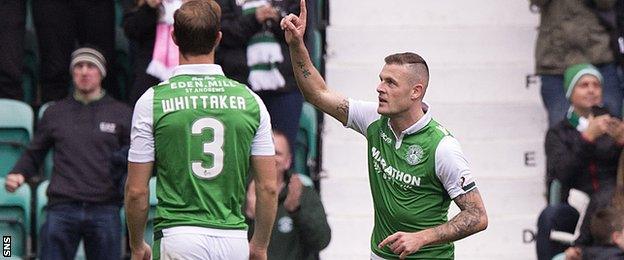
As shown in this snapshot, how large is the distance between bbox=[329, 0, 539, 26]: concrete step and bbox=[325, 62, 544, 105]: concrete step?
1.74 feet

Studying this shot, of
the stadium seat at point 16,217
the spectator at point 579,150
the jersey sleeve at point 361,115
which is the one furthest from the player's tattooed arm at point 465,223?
the stadium seat at point 16,217

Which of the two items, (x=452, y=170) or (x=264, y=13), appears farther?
(x=264, y=13)

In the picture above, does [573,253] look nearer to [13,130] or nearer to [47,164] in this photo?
[47,164]

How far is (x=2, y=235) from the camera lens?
1112 centimetres

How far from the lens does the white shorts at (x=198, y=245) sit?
7242 mm

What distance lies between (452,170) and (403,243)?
48 centimetres

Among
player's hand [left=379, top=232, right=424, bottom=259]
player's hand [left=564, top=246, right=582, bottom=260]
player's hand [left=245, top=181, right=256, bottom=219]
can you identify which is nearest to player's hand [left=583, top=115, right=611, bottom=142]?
player's hand [left=564, top=246, right=582, bottom=260]

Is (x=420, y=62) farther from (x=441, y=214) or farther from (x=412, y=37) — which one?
(x=412, y=37)

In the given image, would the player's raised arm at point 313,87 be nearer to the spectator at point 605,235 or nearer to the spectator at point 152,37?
the spectator at point 605,235

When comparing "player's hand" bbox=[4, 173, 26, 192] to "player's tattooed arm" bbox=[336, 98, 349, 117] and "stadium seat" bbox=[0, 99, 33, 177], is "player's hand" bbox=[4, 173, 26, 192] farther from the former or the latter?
"player's tattooed arm" bbox=[336, 98, 349, 117]

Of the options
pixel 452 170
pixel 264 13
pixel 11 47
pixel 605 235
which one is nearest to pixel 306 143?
pixel 264 13

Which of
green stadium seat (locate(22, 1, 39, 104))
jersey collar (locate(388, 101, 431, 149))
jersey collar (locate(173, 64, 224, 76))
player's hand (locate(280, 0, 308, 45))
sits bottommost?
green stadium seat (locate(22, 1, 39, 104))

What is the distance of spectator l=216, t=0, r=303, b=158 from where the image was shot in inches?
446

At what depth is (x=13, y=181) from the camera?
1075 cm
